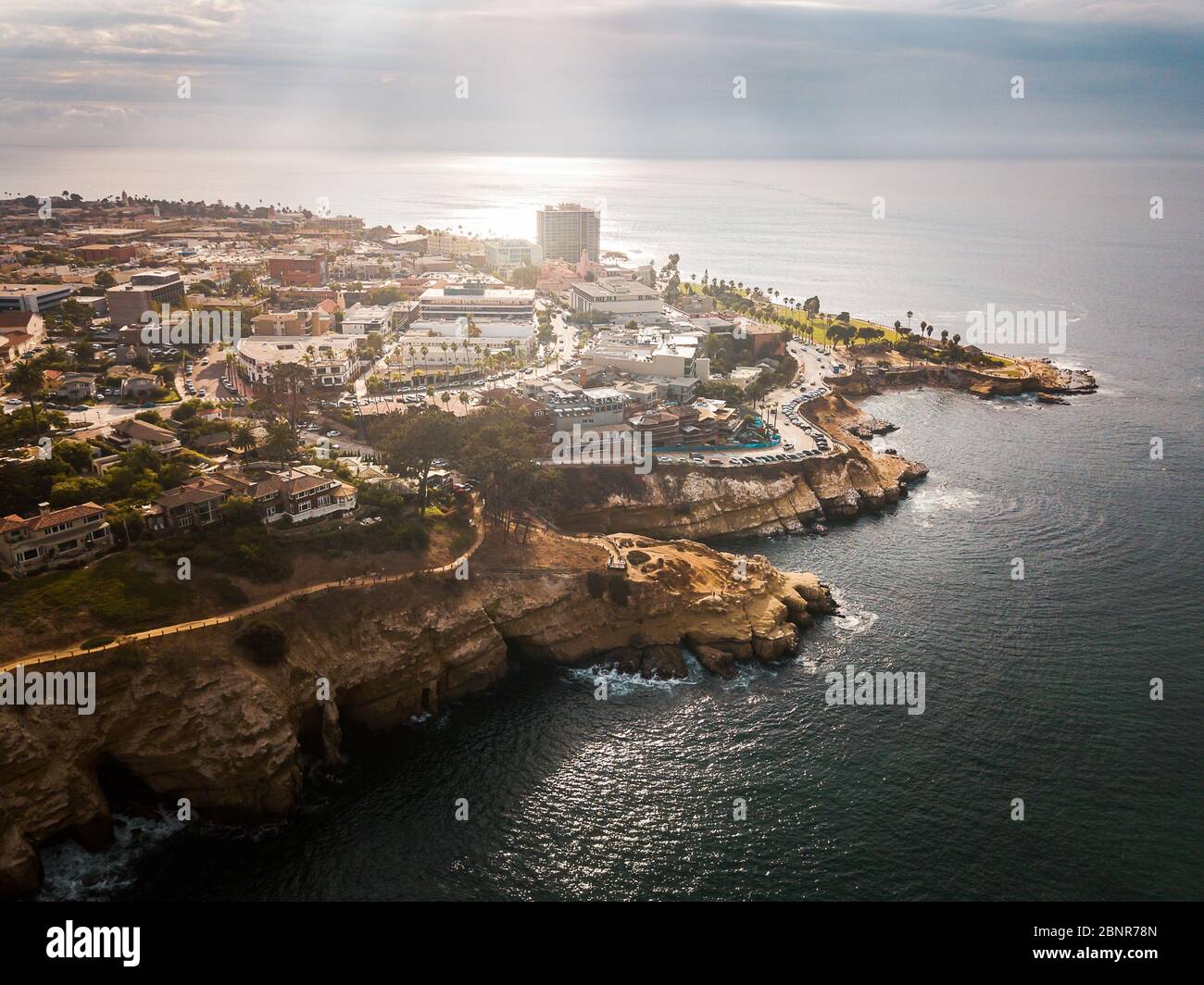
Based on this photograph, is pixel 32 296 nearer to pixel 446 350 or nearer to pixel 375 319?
pixel 375 319

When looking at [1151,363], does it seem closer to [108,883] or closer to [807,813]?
[807,813]

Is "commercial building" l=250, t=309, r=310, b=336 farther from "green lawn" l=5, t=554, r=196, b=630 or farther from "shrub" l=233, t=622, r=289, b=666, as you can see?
"shrub" l=233, t=622, r=289, b=666

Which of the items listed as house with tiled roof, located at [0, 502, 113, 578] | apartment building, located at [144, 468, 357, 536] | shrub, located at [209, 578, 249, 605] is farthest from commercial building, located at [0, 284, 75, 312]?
shrub, located at [209, 578, 249, 605]

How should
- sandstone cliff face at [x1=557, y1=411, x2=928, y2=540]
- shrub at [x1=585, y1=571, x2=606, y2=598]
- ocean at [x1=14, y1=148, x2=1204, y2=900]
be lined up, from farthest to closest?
1. sandstone cliff face at [x1=557, y1=411, x2=928, y2=540]
2. shrub at [x1=585, y1=571, x2=606, y2=598]
3. ocean at [x1=14, y1=148, x2=1204, y2=900]

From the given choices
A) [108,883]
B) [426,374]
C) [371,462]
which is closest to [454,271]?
[426,374]

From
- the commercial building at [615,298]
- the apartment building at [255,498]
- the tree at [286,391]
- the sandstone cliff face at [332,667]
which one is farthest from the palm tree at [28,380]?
the commercial building at [615,298]

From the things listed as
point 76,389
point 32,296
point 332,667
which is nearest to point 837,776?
point 332,667
